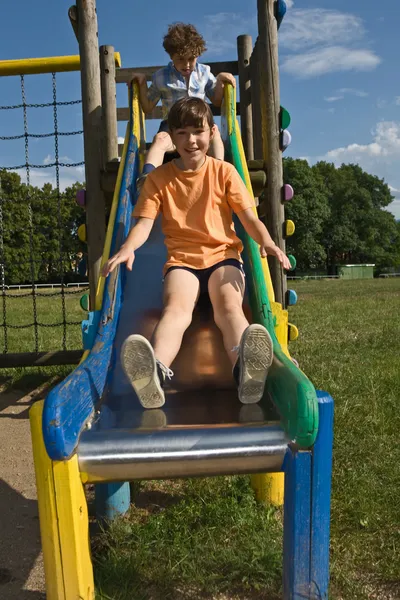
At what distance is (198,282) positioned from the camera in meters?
2.73

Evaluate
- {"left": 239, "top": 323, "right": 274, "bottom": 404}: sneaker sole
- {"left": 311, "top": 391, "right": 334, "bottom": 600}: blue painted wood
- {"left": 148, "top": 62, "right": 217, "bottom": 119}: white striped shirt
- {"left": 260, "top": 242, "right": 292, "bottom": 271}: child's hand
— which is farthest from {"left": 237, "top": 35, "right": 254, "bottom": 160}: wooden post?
{"left": 311, "top": 391, "right": 334, "bottom": 600}: blue painted wood

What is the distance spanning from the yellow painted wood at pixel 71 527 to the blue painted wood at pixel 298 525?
2.10ft

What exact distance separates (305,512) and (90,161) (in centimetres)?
318

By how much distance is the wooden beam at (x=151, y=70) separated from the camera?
15.6ft

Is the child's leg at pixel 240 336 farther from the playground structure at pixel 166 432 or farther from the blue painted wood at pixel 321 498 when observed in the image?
the blue painted wood at pixel 321 498

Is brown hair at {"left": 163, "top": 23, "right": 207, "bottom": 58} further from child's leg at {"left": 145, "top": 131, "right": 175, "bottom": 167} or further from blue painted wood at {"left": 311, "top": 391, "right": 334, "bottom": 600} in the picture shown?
blue painted wood at {"left": 311, "top": 391, "right": 334, "bottom": 600}

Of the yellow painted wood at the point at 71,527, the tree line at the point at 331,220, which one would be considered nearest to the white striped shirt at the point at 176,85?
the yellow painted wood at the point at 71,527

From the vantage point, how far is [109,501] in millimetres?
2779

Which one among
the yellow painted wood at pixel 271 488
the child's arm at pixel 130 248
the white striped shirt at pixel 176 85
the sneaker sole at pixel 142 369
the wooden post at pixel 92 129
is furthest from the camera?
the white striped shirt at pixel 176 85

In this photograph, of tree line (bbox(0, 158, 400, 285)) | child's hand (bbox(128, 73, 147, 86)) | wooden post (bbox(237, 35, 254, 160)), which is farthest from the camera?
tree line (bbox(0, 158, 400, 285))

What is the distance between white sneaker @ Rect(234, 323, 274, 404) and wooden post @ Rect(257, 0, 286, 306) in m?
2.08

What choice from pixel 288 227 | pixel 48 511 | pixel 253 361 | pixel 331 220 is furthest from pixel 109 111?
pixel 331 220

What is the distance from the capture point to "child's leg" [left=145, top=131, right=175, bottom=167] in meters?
3.85

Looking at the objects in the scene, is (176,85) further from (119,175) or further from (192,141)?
(192,141)
